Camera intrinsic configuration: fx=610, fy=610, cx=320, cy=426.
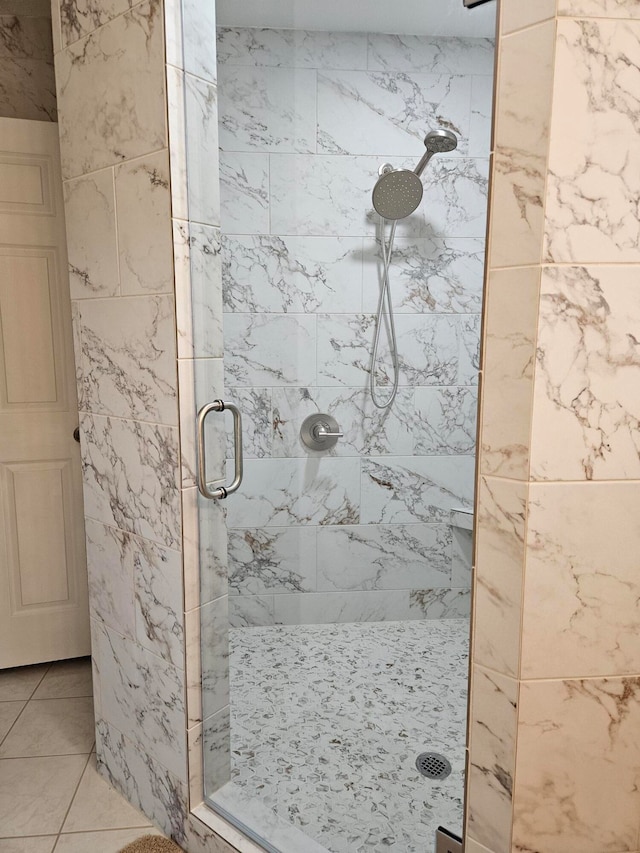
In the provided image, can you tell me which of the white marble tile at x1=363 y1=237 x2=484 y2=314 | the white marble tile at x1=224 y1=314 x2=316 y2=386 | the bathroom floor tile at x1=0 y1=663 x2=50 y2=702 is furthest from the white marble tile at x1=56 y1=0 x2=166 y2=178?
the bathroom floor tile at x1=0 y1=663 x2=50 y2=702

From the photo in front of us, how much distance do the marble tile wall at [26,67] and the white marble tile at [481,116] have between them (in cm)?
184

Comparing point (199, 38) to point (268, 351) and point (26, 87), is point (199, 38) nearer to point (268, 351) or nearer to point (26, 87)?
point (268, 351)

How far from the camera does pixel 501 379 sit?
95 centimetres

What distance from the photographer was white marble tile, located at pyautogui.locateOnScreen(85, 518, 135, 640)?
5.21 ft

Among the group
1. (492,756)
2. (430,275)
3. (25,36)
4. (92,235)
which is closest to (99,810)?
(492,756)

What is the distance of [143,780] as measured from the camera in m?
1.65

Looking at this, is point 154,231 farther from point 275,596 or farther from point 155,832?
point 155,832

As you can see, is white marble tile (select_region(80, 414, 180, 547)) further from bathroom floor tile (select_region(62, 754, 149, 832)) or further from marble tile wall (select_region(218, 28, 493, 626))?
bathroom floor tile (select_region(62, 754, 149, 832))

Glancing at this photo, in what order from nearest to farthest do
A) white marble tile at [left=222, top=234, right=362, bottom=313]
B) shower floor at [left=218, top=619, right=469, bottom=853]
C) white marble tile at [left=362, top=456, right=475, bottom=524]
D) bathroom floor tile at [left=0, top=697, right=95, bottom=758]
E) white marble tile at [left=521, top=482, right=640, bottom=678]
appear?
1. white marble tile at [left=521, top=482, right=640, bottom=678]
2. white marble tile at [left=362, top=456, right=475, bottom=524]
3. shower floor at [left=218, top=619, right=469, bottom=853]
4. white marble tile at [left=222, top=234, right=362, bottom=313]
5. bathroom floor tile at [left=0, top=697, right=95, bottom=758]

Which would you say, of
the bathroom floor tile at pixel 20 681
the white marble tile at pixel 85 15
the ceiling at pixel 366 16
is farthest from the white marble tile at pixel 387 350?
the bathroom floor tile at pixel 20 681

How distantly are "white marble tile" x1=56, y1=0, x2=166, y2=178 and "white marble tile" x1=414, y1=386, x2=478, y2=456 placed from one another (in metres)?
0.79

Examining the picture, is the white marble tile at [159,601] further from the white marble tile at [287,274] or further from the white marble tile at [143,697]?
the white marble tile at [287,274]

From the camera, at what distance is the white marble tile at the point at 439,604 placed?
1167mm

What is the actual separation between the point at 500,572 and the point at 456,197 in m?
0.68
